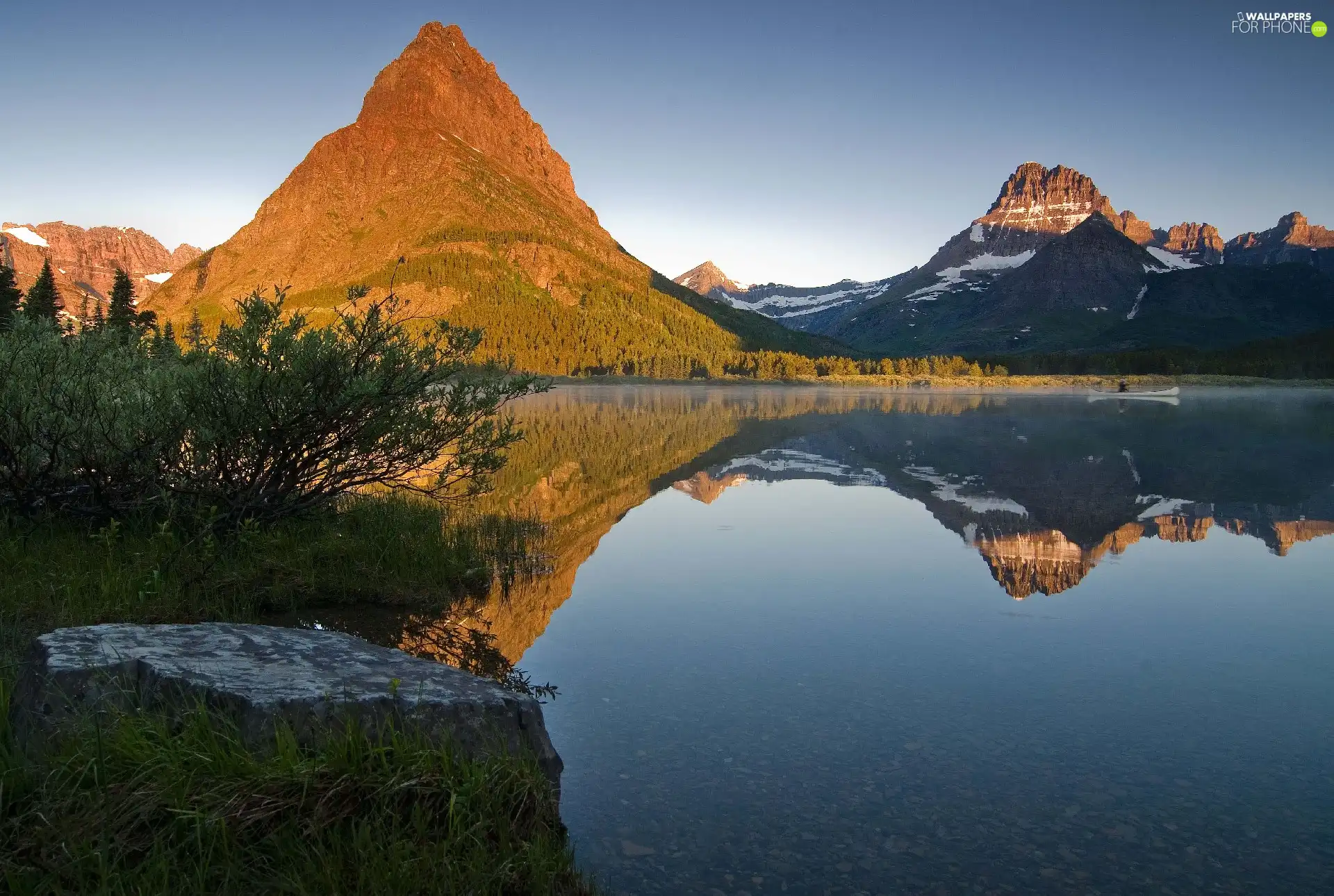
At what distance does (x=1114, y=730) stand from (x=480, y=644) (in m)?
7.78

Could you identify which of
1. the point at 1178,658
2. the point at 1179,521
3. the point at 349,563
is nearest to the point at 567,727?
the point at 349,563

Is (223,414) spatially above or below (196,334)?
below

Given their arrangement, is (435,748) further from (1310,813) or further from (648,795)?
(1310,813)

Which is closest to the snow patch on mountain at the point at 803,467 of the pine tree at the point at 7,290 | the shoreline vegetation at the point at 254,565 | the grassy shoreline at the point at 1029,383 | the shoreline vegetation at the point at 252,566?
the shoreline vegetation at the point at 254,565

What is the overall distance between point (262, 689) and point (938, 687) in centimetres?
740

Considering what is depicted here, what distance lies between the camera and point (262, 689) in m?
5.92

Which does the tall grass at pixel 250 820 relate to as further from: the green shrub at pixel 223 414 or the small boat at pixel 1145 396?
the small boat at pixel 1145 396

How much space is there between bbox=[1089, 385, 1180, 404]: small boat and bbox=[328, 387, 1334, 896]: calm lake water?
313 feet

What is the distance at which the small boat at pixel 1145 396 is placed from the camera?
108m

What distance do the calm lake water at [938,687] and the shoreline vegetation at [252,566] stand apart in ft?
4.09

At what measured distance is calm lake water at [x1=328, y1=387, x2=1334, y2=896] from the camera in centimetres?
627

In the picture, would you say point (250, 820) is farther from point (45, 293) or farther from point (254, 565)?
point (45, 293)

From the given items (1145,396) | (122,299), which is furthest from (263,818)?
(1145,396)

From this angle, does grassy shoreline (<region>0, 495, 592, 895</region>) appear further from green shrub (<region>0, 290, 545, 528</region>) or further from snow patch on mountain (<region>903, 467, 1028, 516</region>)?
snow patch on mountain (<region>903, 467, 1028, 516</region>)
